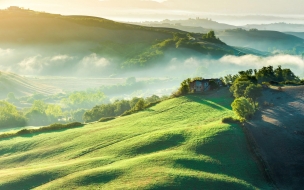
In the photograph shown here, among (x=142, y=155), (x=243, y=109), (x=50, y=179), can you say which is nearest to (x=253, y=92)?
(x=243, y=109)

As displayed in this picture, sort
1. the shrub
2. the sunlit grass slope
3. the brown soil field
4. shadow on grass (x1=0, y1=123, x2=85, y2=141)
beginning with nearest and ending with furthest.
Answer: the sunlit grass slope < the brown soil field < the shrub < shadow on grass (x1=0, y1=123, x2=85, y2=141)

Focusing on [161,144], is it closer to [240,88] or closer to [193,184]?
[193,184]

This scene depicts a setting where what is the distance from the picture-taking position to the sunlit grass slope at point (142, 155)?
58.1 metres

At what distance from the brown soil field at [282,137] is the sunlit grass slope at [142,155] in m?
2.69

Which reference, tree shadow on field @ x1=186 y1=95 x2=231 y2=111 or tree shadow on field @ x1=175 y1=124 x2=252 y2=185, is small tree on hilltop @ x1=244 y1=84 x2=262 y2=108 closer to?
tree shadow on field @ x1=186 y1=95 x2=231 y2=111

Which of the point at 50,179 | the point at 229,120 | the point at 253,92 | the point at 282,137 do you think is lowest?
the point at 50,179

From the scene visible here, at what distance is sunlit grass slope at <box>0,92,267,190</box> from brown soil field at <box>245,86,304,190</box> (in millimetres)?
2687

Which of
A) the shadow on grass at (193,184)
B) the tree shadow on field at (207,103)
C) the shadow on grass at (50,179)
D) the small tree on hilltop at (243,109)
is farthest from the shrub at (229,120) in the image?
the shadow on grass at (50,179)

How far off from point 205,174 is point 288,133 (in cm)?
2005

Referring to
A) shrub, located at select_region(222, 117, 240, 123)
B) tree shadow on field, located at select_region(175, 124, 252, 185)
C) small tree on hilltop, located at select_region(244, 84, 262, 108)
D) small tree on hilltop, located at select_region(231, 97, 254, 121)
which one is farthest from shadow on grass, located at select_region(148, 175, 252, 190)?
small tree on hilltop, located at select_region(244, 84, 262, 108)

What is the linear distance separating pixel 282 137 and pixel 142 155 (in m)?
24.8

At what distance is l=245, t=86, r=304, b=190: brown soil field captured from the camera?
60.2 meters

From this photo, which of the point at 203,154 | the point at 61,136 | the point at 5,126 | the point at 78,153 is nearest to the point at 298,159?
the point at 203,154

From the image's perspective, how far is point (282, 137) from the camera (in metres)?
68.3
